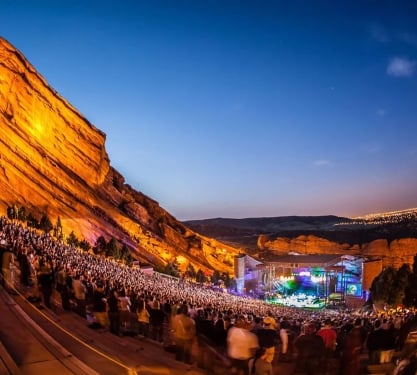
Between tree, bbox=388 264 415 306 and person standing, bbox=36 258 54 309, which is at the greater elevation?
person standing, bbox=36 258 54 309

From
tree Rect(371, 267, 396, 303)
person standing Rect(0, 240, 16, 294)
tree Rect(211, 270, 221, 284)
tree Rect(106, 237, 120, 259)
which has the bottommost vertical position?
tree Rect(211, 270, 221, 284)

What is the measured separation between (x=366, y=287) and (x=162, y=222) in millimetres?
39104

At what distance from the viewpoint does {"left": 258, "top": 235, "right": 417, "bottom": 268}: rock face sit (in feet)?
232

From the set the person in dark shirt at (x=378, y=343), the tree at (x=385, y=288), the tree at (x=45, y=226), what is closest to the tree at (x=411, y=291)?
the tree at (x=385, y=288)

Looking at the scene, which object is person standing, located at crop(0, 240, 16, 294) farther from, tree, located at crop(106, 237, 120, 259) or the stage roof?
the stage roof

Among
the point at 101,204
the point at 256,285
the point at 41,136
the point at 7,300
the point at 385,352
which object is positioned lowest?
the point at 256,285

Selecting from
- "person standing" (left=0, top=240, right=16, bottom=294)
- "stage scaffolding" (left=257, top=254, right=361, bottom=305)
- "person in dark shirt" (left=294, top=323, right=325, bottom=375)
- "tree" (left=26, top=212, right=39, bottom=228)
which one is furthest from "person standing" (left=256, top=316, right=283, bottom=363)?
"stage scaffolding" (left=257, top=254, right=361, bottom=305)

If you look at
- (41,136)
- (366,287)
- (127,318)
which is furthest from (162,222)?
(127,318)

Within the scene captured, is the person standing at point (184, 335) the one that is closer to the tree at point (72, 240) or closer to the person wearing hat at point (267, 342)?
the person wearing hat at point (267, 342)

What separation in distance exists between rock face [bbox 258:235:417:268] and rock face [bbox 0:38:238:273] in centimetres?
1109

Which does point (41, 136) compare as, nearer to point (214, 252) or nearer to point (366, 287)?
point (214, 252)

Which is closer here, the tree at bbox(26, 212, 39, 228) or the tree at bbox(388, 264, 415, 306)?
the tree at bbox(388, 264, 415, 306)

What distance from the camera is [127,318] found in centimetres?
925

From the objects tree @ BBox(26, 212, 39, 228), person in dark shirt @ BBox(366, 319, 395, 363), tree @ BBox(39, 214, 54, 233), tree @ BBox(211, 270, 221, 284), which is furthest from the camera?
tree @ BBox(211, 270, 221, 284)
